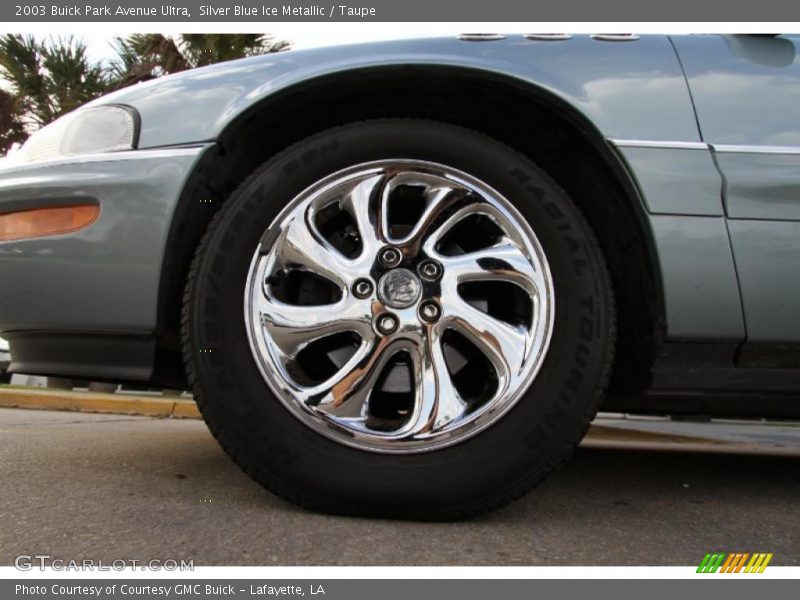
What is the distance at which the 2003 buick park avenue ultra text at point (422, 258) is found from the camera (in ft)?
4.31

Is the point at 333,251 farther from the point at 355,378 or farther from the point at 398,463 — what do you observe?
the point at 398,463

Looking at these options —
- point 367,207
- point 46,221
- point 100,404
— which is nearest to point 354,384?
point 367,207

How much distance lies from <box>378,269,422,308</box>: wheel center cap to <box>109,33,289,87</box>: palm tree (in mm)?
6530

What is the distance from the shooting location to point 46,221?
1.42 metres

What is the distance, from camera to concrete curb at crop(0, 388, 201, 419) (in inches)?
186

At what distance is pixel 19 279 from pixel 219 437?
629mm

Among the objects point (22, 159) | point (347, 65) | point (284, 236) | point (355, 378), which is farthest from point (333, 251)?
point (22, 159)

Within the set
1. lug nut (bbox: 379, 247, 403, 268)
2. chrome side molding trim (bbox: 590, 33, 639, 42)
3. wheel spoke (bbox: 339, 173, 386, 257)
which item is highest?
chrome side molding trim (bbox: 590, 33, 639, 42)

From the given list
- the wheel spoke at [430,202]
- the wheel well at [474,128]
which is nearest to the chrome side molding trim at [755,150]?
the wheel well at [474,128]

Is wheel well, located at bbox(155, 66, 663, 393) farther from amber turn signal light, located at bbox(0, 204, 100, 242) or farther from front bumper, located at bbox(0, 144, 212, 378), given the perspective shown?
amber turn signal light, located at bbox(0, 204, 100, 242)

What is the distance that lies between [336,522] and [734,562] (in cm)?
82

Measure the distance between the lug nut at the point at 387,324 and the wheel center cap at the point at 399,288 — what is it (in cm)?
3

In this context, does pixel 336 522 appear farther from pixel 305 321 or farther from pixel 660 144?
pixel 660 144

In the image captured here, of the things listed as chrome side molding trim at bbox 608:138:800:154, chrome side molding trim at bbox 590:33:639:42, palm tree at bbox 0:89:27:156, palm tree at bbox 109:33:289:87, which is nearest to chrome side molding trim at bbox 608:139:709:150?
chrome side molding trim at bbox 608:138:800:154
